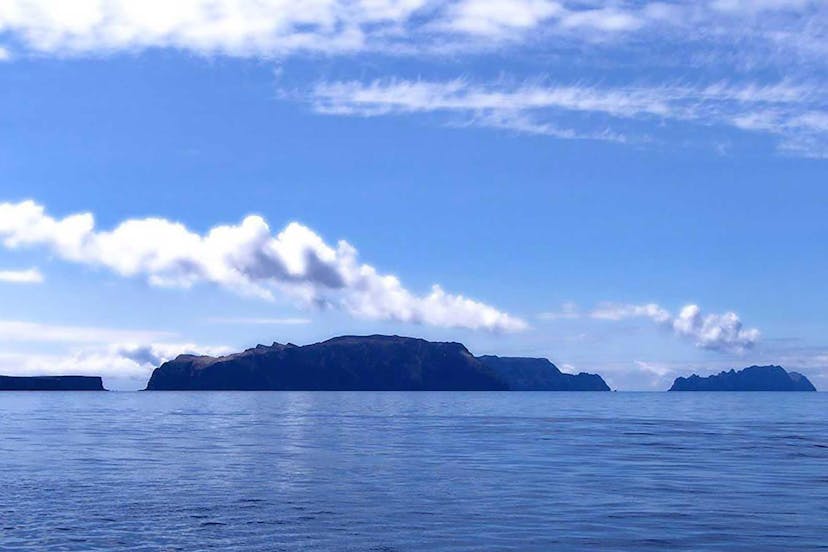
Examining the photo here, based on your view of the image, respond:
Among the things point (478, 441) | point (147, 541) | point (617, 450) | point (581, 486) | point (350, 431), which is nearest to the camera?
point (147, 541)

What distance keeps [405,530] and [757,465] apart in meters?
35.9

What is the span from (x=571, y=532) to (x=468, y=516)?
5.09m

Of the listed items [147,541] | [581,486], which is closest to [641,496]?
[581,486]

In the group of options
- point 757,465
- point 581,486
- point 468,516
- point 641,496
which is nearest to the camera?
point 468,516

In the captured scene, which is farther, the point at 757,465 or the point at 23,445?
the point at 23,445

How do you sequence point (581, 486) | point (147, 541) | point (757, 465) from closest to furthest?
point (147, 541) < point (581, 486) < point (757, 465)

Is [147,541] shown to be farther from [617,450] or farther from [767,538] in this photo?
[617,450]

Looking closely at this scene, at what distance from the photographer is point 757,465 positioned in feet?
199

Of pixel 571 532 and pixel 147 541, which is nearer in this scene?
pixel 147 541

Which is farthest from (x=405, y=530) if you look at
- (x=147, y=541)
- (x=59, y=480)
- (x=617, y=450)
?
(x=617, y=450)

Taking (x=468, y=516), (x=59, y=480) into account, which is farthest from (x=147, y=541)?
(x=59, y=480)

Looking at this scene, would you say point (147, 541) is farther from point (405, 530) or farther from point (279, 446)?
point (279, 446)

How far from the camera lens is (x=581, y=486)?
48.1 metres

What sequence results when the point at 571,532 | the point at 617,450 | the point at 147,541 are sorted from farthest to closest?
the point at 617,450 → the point at 571,532 → the point at 147,541
